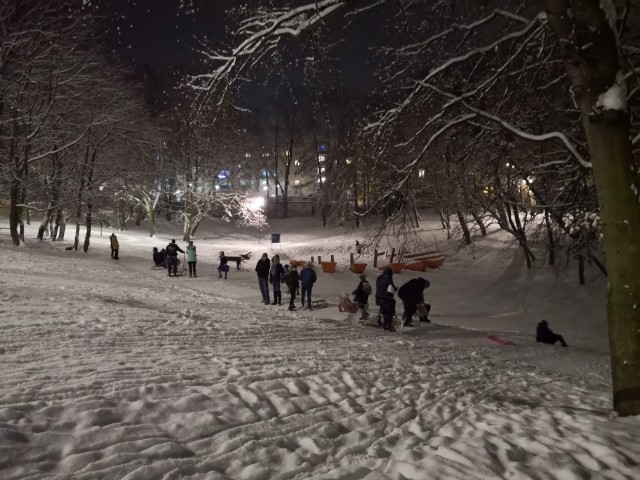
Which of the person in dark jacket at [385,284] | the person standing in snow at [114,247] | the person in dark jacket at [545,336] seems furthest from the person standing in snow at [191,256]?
the person in dark jacket at [545,336]

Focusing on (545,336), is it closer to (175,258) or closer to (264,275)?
(264,275)

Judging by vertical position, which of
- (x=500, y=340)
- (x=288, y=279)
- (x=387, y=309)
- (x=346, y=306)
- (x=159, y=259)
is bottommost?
(x=500, y=340)

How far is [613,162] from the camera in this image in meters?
4.30

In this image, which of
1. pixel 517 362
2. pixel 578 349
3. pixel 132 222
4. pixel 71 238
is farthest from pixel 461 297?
pixel 132 222

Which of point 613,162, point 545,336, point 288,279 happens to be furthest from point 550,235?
point 613,162

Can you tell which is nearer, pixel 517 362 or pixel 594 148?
pixel 594 148

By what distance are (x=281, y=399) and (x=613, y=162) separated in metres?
4.08

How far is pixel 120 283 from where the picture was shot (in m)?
15.9

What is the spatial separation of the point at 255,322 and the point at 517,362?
5626 mm

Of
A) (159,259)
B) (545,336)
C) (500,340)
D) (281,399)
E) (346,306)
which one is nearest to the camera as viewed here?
(281,399)

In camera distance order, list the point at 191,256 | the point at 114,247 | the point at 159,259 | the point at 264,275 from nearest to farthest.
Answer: the point at 264,275, the point at 191,256, the point at 159,259, the point at 114,247

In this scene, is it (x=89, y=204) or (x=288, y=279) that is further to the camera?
(x=89, y=204)

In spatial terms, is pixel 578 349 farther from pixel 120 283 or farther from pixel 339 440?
pixel 120 283

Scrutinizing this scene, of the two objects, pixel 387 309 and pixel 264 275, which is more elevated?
pixel 264 275
